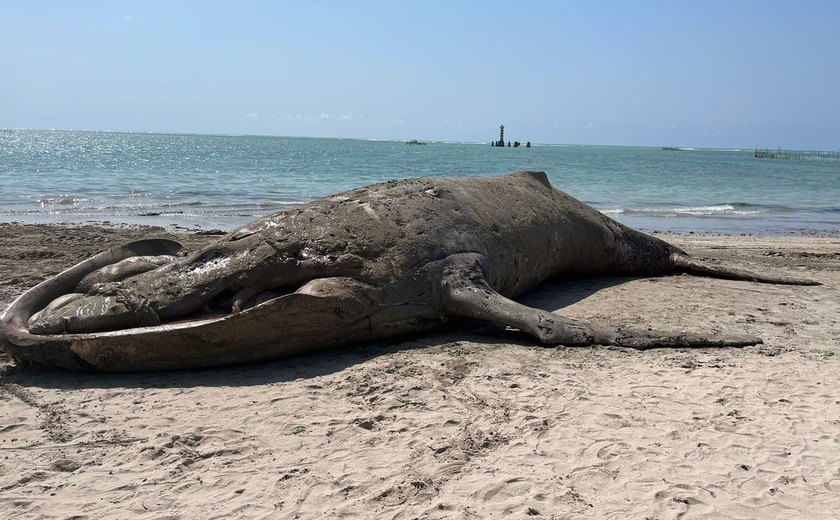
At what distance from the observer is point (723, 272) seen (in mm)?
9281

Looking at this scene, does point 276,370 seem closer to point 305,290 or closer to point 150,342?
point 305,290

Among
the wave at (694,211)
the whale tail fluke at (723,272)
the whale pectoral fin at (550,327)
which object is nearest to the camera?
→ the whale pectoral fin at (550,327)

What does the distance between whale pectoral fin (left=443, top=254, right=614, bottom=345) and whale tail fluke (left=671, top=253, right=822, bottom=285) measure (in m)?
3.98

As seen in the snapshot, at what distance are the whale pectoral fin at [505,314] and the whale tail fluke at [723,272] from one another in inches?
157

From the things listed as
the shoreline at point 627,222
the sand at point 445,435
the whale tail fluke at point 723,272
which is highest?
the whale tail fluke at point 723,272

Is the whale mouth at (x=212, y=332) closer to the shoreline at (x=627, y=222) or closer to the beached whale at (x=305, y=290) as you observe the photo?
the beached whale at (x=305, y=290)

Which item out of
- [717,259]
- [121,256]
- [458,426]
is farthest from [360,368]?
[717,259]

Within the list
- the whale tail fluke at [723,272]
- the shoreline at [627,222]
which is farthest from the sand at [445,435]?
the shoreline at [627,222]

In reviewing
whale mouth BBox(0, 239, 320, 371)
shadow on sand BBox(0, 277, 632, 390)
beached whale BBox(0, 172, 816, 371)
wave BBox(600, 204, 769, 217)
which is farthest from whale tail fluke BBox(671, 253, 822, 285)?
wave BBox(600, 204, 769, 217)

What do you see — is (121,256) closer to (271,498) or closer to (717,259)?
(271,498)

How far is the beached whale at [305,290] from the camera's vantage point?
5.20 metres

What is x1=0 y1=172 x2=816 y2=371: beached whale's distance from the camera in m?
5.20

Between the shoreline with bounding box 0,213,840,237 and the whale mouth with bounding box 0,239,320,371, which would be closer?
the whale mouth with bounding box 0,239,320,371

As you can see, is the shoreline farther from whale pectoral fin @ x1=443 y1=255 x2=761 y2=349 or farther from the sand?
the sand
